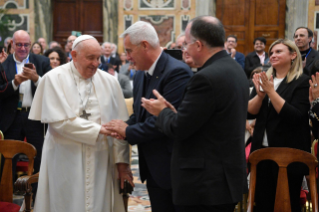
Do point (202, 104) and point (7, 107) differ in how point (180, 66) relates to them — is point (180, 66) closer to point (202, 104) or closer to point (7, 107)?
point (202, 104)

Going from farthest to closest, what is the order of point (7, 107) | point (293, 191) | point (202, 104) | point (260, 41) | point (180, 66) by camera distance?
point (260, 41) → point (7, 107) → point (293, 191) → point (180, 66) → point (202, 104)

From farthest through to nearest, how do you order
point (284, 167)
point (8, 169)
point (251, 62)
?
point (251, 62) → point (8, 169) → point (284, 167)

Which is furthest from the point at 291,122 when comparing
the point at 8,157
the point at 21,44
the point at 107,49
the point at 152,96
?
the point at 107,49

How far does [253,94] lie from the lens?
3.88 m

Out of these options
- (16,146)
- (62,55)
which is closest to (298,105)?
(16,146)

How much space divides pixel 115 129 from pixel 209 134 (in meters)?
0.80

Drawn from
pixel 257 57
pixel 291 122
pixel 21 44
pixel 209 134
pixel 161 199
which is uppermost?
pixel 21 44

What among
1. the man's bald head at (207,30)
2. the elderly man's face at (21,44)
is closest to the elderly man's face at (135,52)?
the man's bald head at (207,30)

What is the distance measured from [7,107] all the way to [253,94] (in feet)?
9.09

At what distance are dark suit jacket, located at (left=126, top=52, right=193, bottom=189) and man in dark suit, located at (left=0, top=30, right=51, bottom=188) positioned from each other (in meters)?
2.37

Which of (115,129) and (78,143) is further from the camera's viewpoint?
Result: (78,143)

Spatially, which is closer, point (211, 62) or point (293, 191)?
point (211, 62)

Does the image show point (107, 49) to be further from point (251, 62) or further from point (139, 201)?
point (139, 201)

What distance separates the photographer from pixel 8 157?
3.47m
